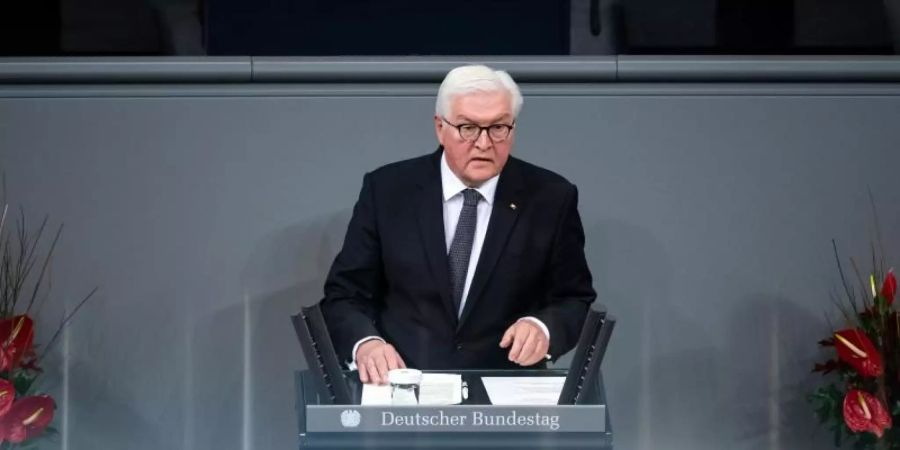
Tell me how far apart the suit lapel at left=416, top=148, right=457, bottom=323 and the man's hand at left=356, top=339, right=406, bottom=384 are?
0.33 m

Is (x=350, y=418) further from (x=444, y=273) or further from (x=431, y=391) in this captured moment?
(x=444, y=273)

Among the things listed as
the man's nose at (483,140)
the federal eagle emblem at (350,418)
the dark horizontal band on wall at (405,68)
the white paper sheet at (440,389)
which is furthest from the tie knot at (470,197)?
the dark horizontal band on wall at (405,68)

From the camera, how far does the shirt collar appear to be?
3.74 metres

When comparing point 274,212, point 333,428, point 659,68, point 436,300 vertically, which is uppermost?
point 659,68

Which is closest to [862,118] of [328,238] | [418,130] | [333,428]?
[418,130]

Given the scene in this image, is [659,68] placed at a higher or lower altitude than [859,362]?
higher

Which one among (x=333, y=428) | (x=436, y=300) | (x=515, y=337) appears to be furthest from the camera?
(x=436, y=300)

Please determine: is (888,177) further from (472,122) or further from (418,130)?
(472,122)

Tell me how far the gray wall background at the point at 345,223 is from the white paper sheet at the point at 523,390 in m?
1.69

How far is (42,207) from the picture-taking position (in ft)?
16.2

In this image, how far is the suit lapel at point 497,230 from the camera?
3.67m

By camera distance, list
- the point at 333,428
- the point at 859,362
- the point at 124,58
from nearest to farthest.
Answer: the point at 333,428, the point at 859,362, the point at 124,58

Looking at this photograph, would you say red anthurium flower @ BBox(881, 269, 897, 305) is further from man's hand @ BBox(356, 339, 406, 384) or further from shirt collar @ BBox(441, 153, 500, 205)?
man's hand @ BBox(356, 339, 406, 384)

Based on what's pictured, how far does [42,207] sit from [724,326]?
2.21 m
